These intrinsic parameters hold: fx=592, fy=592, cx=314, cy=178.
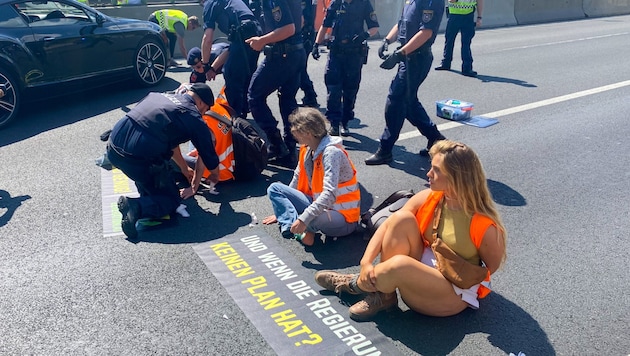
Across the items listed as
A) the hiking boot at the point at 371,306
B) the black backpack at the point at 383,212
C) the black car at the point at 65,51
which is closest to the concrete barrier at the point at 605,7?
the black car at the point at 65,51

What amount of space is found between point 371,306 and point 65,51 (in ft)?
21.1

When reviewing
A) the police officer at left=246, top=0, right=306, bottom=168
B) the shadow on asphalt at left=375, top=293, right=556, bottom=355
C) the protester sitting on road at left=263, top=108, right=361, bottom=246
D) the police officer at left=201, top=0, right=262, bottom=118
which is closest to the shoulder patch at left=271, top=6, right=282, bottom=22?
the police officer at left=246, top=0, right=306, bottom=168

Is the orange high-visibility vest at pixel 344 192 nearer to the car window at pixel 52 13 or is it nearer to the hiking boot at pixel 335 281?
the hiking boot at pixel 335 281

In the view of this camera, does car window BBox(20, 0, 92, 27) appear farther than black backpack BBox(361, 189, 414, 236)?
Yes

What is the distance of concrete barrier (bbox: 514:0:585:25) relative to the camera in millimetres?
19438

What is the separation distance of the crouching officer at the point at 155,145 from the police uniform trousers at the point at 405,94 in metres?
2.11

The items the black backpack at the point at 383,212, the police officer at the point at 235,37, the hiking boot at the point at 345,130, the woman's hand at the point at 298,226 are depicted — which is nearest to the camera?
the woman's hand at the point at 298,226

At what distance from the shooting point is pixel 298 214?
15.4 feet

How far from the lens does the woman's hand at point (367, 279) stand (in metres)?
3.54

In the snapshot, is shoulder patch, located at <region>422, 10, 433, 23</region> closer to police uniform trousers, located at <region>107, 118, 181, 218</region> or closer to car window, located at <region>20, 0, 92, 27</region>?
police uniform trousers, located at <region>107, 118, 181, 218</region>

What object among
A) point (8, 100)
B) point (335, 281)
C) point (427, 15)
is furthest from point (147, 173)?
point (8, 100)

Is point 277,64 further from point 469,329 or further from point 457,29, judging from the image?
point 457,29

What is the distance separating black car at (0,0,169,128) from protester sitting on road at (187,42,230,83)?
2148 mm

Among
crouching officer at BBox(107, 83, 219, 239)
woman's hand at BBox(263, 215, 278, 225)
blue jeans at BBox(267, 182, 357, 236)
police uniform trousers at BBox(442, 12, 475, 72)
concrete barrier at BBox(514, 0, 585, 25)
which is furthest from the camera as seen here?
concrete barrier at BBox(514, 0, 585, 25)
